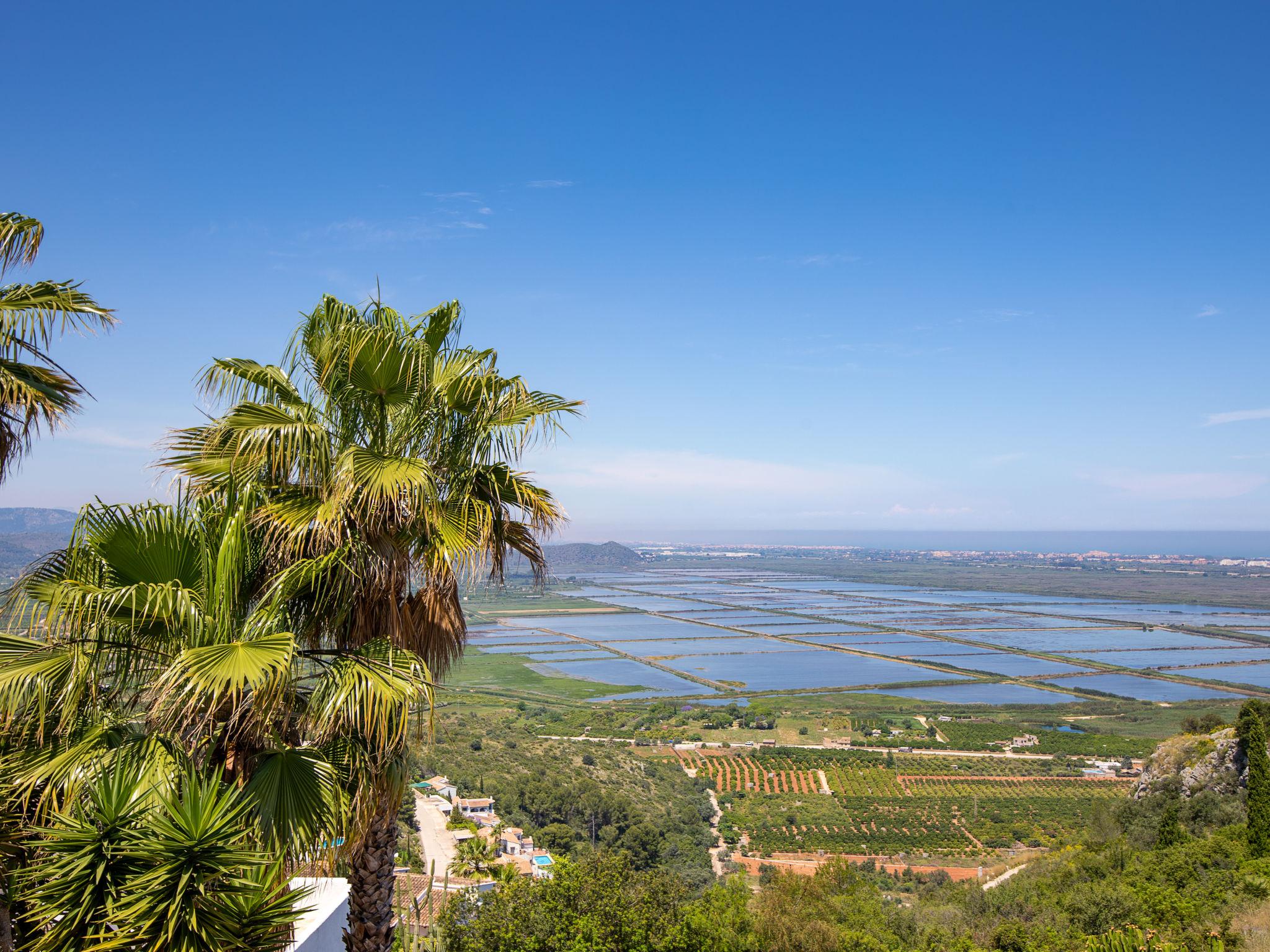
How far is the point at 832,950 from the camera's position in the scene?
12.0 meters

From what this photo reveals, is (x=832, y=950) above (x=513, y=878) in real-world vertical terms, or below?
below

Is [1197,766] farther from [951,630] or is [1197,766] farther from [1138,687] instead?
[951,630]

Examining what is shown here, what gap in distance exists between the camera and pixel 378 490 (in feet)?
11.7

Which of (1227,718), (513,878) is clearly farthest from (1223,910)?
(1227,718)

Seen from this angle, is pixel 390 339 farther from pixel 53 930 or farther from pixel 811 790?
pixel 811 790

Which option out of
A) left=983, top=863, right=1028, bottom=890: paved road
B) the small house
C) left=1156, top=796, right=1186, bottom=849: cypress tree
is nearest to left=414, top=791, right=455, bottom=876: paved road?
the small house

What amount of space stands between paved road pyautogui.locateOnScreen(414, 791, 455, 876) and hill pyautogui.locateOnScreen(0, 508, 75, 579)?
21.1m

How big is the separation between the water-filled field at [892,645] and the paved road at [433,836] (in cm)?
3235

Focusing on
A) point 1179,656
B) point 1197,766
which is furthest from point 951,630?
point 1197,766

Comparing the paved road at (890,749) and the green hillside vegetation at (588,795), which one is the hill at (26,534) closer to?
the green hillside vegetation at (588,795)

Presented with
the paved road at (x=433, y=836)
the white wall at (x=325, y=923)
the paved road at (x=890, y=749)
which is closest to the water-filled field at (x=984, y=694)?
the paved road at (x=890, y=749)

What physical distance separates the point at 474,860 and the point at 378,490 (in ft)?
36.3

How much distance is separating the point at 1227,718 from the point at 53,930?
55.6 metres

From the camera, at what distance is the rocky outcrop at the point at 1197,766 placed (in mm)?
21688
